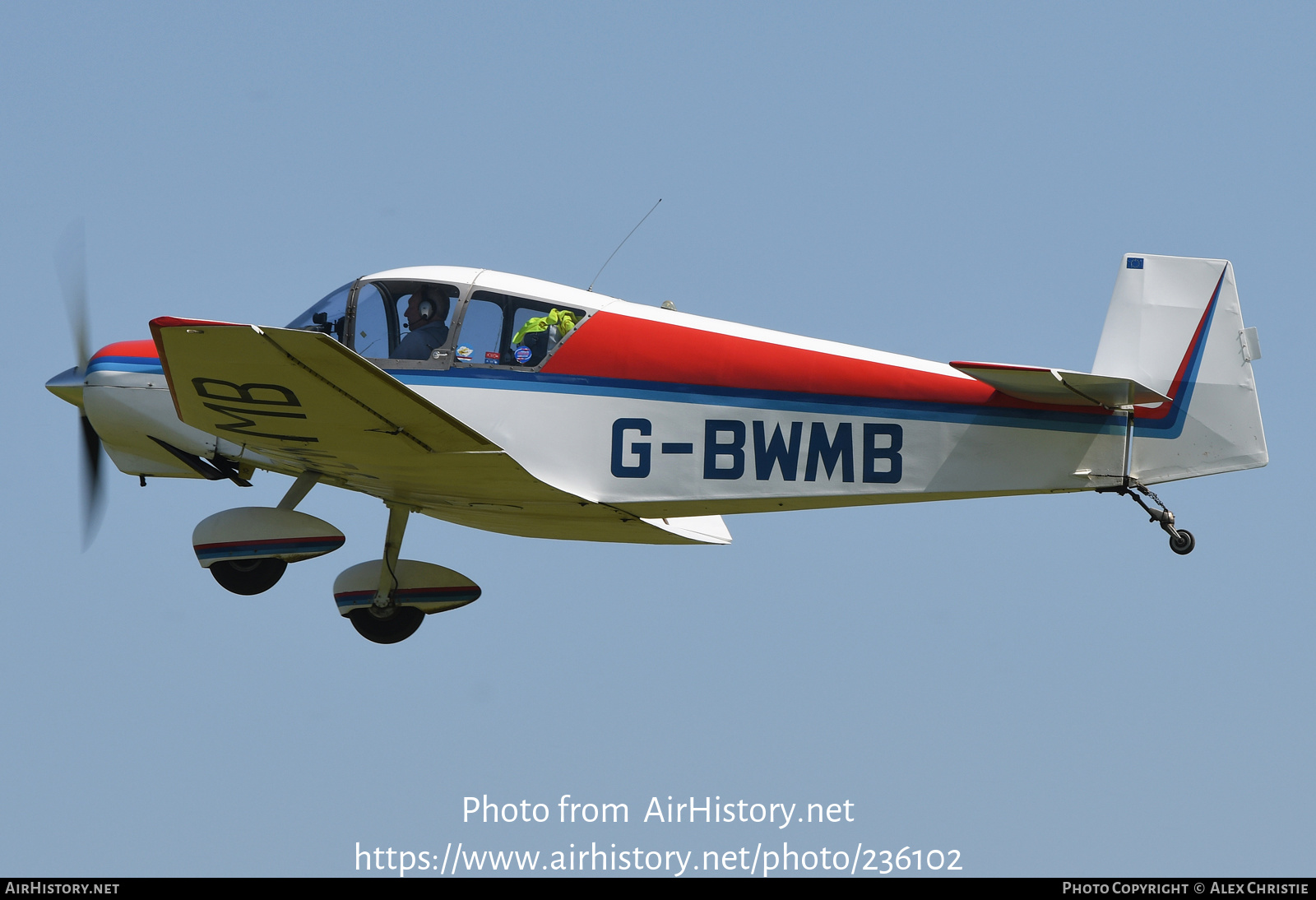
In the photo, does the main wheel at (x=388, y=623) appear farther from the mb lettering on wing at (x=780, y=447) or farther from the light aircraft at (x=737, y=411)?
the mb lettering on wing at (x=780, y=447)

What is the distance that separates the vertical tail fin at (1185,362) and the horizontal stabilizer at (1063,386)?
189 millimetres

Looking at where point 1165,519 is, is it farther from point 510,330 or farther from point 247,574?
point 247,574

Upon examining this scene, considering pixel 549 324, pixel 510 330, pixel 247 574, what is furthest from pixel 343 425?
pixel 247 574

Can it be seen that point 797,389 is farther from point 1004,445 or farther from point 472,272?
point 472,272

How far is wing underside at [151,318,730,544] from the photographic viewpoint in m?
7.78

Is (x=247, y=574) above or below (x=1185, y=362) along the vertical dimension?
below

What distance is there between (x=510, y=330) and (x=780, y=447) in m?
2.10

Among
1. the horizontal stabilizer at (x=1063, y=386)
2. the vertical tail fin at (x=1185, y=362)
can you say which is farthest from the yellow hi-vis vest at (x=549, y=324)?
the vertical tail fin at (x=1185, y=362)

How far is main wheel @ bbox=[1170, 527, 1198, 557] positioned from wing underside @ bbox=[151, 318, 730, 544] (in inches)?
148

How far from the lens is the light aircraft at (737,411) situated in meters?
8.94

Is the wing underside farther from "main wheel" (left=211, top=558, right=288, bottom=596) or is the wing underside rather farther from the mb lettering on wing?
"main wheel" (left=211, top=558, right=288, bottom=596)

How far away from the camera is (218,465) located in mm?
10516

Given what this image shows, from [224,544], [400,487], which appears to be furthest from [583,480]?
[224,544]

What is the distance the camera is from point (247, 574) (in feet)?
33.7
